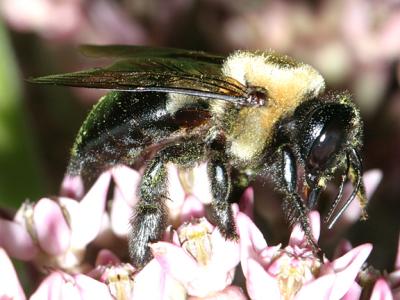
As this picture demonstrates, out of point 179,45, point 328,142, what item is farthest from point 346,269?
point 179,45

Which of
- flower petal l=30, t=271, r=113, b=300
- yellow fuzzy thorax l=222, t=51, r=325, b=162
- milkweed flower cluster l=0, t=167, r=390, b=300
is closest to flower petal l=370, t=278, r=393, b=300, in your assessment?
milkweed flower cluster l=0, t=167, r=390, b=300

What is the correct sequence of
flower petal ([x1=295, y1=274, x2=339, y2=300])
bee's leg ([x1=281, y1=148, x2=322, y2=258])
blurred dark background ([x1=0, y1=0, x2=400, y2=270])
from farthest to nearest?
1. blurred dark background ([x1=0, y1=0, x2=400, y2=270])
2. bee's leg ([x1=281, y1=148, x2=322, y2=258])
3. flower petal ([x1=295, y1=274, x2=339, y2=300])

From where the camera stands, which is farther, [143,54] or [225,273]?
[143,54]

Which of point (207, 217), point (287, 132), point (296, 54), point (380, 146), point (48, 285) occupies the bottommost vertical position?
point (48, 285)

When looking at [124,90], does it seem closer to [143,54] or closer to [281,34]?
[143,54]

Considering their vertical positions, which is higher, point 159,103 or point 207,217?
point 159,103

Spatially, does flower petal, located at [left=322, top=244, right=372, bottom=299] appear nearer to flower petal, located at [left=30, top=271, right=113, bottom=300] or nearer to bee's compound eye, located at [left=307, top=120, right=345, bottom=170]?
bee's compound eye, located at [left=307, top=120, right=345, bottom=170]

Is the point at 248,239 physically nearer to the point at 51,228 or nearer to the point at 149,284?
the point at 149,284

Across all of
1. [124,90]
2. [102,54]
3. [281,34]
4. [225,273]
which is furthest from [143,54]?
[281,34]
